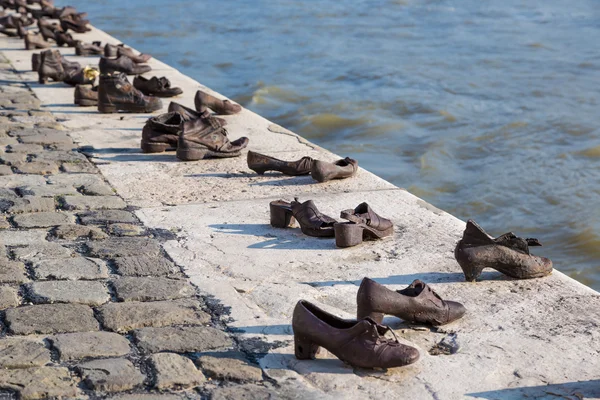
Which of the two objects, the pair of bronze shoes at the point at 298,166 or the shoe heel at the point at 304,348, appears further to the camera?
the pair of bronze shoes at the point at 298,166

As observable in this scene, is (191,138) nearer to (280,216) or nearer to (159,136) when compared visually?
(159,136)

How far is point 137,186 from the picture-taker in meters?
4.96

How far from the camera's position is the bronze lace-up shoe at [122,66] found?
320 inches

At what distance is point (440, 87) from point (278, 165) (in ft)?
19.0

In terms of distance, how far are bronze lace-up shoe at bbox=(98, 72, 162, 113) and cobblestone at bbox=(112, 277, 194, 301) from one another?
3370 mm

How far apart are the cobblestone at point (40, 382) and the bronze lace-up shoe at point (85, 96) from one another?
4.43m

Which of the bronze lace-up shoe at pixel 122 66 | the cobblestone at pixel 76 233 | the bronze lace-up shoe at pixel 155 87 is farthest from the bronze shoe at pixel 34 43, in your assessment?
the cobblestone at pixel 76 233

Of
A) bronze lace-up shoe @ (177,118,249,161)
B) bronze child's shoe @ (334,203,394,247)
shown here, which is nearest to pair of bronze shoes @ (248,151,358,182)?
bronze lace-up shoe @ (177,118,249,161)

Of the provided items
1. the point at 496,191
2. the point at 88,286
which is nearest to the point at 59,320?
the point at 88,286

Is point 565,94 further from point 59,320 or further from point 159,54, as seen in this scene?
point 59,320

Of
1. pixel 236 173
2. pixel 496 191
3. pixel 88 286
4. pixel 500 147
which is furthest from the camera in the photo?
pixel 500 147

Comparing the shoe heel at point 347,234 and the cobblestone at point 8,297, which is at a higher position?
the shoe heel at point 347,234

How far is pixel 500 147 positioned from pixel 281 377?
18.9 ft

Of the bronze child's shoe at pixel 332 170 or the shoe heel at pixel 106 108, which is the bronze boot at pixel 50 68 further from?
the bronze child's shoe at pixel 332 170
